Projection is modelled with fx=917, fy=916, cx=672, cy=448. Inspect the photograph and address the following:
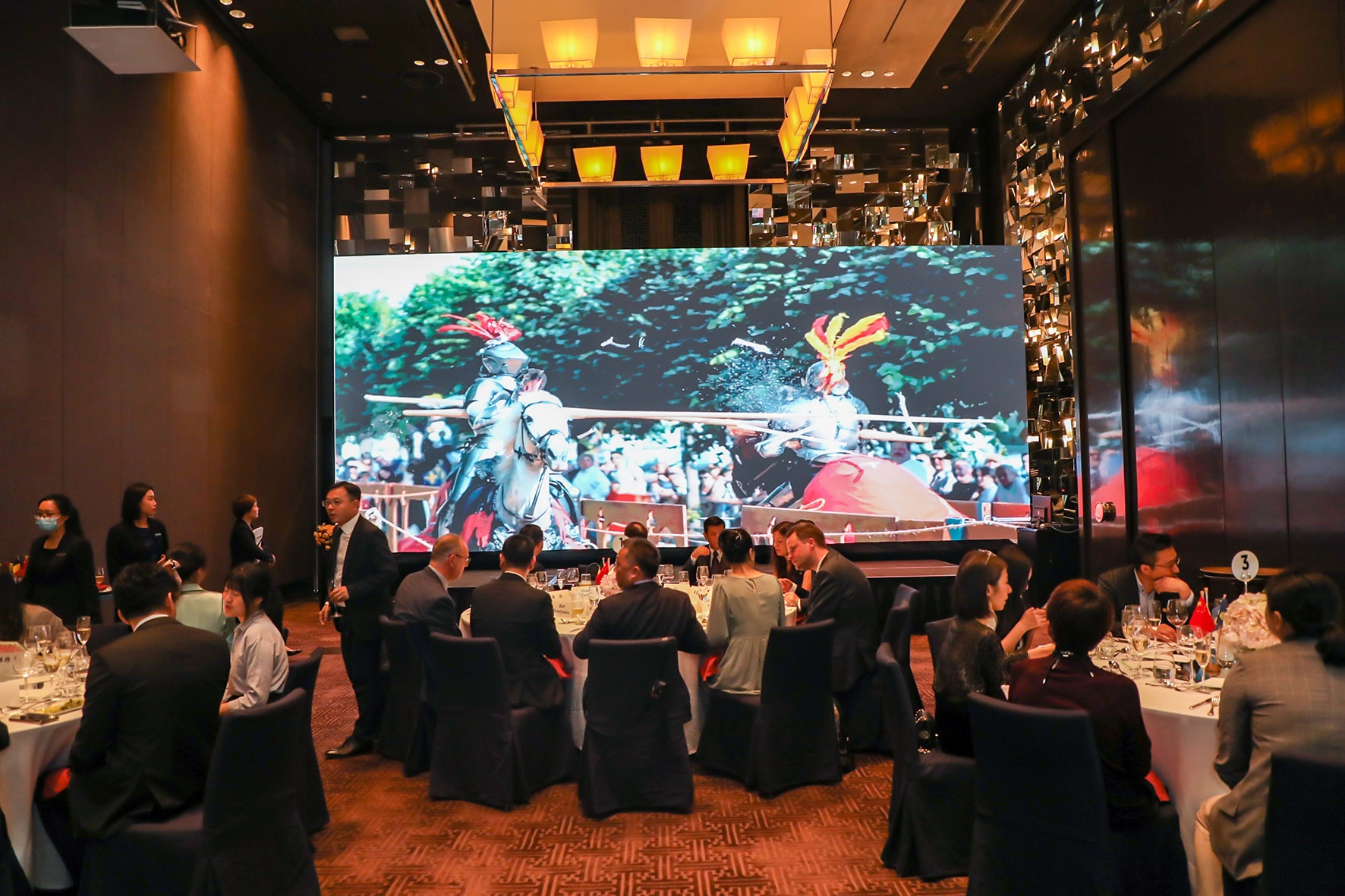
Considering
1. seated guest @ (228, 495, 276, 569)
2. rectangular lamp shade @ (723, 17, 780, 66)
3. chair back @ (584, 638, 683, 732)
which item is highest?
rectangular lamp shade @ (723, 17, 780, 66)

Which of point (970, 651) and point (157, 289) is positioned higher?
point (157, 289)

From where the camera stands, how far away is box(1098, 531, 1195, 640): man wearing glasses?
4371mm

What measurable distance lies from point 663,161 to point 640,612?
19.8 ft

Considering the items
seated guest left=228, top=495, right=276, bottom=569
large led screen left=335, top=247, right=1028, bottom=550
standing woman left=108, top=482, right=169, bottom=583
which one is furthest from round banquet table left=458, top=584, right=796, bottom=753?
large led screen left=335, top=247, right=1028, bottom=550

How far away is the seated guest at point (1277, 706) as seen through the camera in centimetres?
231

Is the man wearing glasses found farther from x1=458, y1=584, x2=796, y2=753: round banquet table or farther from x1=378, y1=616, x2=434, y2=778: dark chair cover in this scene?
x1=378, y1=616, x2=434, y2=778: dark chair cover

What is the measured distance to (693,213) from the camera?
1110cm

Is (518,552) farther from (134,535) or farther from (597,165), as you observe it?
(597,165)

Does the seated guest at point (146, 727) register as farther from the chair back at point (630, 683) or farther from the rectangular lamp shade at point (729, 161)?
the rectangular lamp shade at point (729, 161)

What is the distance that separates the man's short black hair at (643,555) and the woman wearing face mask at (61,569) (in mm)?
3051

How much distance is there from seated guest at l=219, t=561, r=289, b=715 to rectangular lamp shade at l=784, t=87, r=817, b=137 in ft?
18.1

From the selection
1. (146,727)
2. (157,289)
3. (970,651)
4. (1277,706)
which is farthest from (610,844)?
(157,289)

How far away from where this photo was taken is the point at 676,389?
9531mm

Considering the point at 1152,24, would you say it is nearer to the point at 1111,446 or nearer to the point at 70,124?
the point at 1111,446
